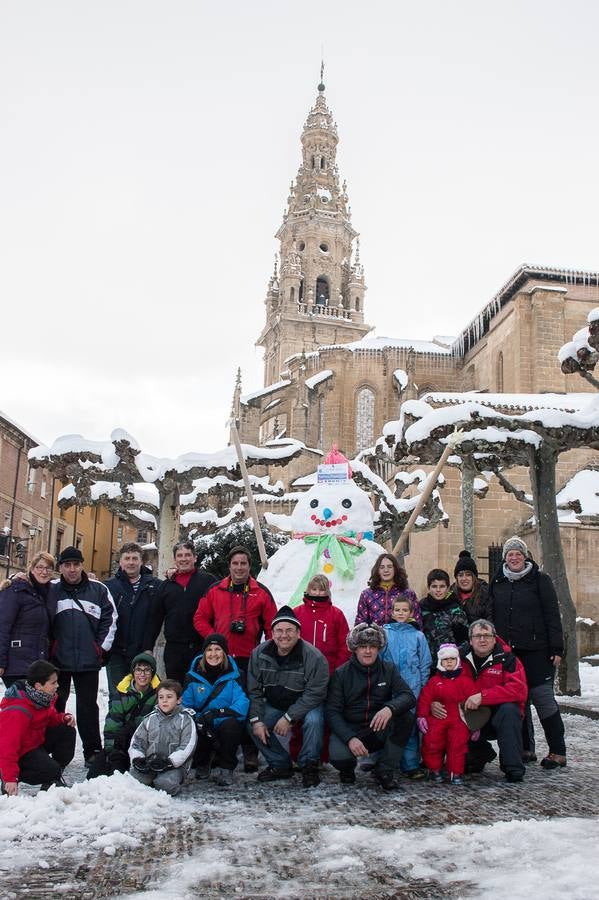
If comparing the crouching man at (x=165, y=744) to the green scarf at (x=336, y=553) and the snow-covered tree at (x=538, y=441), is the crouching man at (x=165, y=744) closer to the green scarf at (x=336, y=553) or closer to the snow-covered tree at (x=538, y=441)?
the green scarf at (x=336, y=553)

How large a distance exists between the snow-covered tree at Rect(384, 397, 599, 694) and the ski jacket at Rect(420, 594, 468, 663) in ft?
17.9

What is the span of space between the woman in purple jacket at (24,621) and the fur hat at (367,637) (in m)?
2.17

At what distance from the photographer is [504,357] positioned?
32.2m

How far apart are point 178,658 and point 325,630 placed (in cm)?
130

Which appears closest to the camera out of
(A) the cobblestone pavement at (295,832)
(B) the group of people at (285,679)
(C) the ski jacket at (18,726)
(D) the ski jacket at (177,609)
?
(A) the cobblestone pavement at (295,832)

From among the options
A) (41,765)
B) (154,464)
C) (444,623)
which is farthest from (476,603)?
(154,464)

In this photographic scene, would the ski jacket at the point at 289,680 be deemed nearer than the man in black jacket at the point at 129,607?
Yes

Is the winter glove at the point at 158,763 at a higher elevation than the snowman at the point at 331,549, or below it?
below

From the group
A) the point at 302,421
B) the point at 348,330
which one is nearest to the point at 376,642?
the point at 302,421

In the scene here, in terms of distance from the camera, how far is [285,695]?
211 inches

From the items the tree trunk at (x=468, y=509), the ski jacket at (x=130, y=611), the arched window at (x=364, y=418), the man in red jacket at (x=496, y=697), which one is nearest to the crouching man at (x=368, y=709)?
the man in red jacket at (x=496, y=697)

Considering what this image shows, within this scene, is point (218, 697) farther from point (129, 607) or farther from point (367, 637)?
point (129, 607)

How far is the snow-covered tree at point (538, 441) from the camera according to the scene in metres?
11.2

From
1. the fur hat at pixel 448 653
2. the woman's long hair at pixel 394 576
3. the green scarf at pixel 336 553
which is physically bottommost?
the fur hat at pixel 448 653
